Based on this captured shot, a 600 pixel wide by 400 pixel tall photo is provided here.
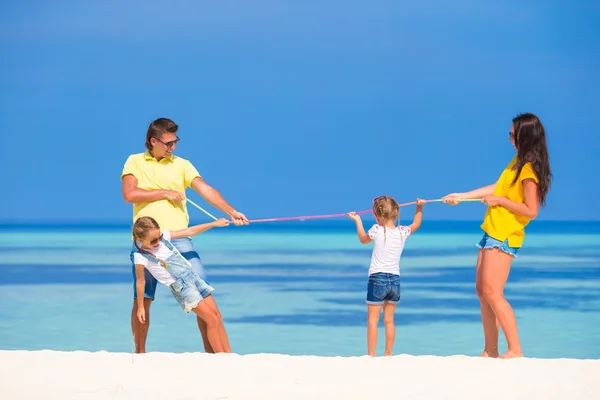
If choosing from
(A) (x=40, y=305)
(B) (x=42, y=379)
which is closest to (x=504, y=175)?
Answer: (B) (x=42, y=379)

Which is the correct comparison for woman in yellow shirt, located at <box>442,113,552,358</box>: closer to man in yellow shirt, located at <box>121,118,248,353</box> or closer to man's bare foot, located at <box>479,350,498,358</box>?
man's bare foot, located at <box>479,350,498,358</box>

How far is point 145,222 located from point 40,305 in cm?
579

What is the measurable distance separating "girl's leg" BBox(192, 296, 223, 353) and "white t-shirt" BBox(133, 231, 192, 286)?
0.23 m

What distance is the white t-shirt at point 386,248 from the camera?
5.61m

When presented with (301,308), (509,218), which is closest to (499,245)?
(509,218)

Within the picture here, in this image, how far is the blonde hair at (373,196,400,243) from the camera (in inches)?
221

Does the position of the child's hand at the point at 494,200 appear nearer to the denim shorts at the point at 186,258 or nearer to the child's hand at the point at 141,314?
the denim shorts at the point at 186,258

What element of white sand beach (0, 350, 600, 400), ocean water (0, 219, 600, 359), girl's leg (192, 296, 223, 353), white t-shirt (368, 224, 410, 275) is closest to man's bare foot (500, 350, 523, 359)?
white sand beach (0, 350, 600, 400)

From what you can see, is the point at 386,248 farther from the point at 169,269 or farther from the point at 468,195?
the point at 169,269

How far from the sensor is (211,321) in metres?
5.43

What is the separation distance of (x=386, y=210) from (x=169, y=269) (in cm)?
130

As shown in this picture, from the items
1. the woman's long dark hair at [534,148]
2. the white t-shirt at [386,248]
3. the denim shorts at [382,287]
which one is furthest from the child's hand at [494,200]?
the denim shorts at [382,287]

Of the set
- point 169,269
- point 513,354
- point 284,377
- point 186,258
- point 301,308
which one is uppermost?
point 301,308

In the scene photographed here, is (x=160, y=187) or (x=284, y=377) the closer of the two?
(x=284, y=377)
